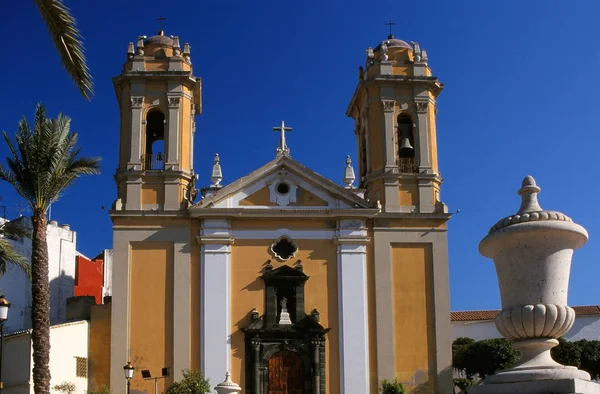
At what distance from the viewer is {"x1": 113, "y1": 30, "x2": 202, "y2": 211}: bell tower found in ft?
95.9

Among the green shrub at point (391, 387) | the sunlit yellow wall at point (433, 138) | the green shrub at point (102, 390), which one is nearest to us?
the green shrub at point (102, 390)

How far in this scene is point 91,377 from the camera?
1087 inches

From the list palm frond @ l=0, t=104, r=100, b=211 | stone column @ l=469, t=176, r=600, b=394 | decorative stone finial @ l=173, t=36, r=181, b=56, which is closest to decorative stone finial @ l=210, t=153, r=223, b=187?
decorative stone finial @ l=173, t=36, r=181, b=56

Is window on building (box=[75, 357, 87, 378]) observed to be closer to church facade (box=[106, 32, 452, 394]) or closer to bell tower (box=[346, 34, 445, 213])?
church facade (box=[106, 32, 452, 394])

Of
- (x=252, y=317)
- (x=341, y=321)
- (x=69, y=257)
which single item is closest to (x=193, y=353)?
(x=252, y=317)

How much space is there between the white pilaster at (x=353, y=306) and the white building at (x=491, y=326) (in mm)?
16818

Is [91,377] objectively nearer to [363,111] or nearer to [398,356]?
[398,356]

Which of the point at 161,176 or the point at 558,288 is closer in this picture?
the point at 558,288

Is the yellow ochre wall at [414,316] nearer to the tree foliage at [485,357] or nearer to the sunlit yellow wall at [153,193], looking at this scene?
the sunlit yellow wall at [153,193]

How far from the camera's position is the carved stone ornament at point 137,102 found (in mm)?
29984

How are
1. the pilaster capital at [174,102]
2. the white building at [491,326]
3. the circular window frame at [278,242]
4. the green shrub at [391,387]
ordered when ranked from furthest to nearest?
the white building at [491,326]
the pilaster capital at [174,102]
the circular window frame at [278,242]
the green shrub at [391,387]

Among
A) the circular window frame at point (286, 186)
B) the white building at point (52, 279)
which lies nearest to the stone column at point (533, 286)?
the circular window frame at point (286, 186)

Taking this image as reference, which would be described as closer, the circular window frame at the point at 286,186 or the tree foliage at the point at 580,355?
the circular window frame at the point at 286,186

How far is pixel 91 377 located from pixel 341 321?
8.01 metres
